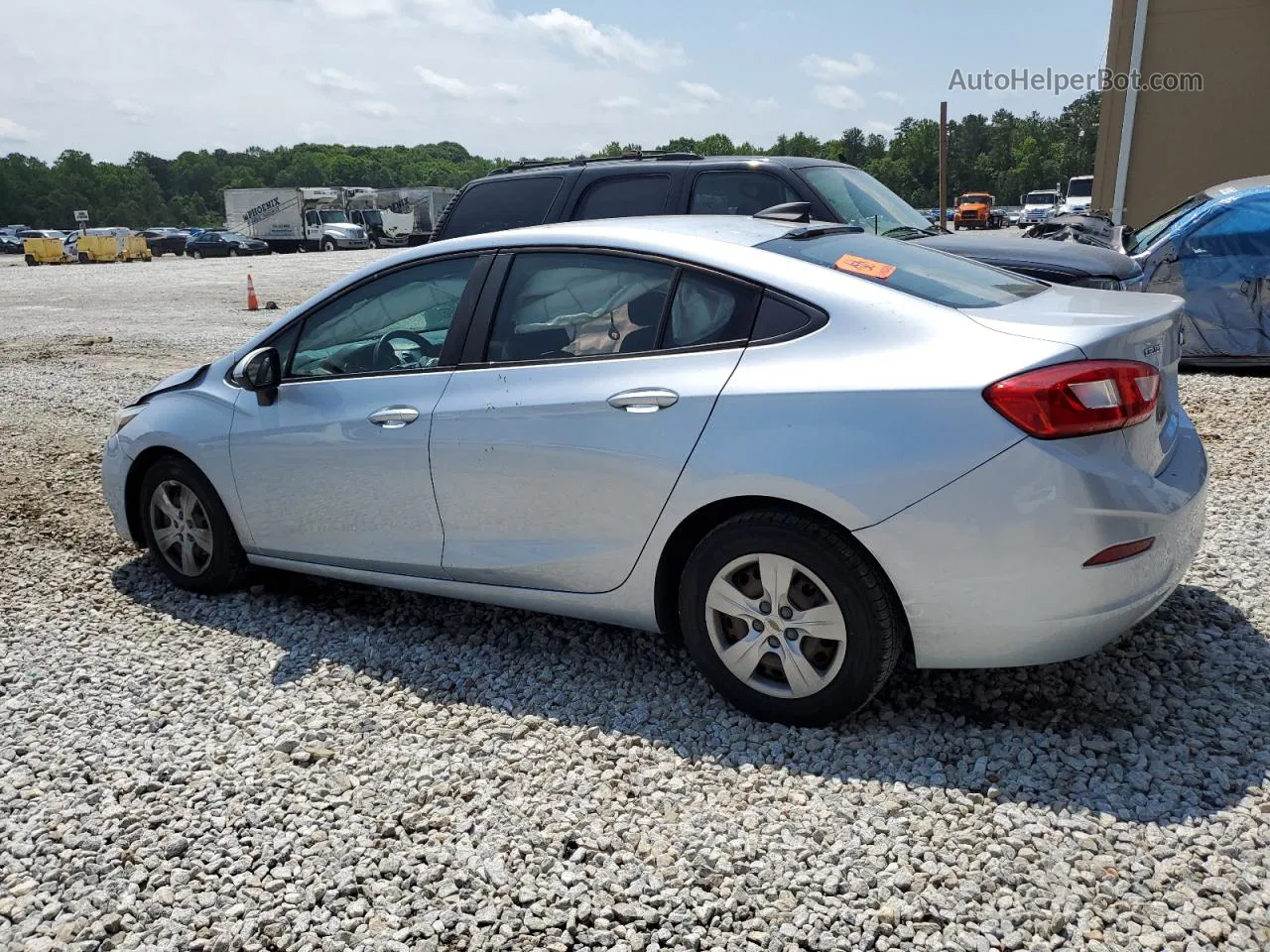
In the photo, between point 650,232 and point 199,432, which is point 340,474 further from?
point 650,232

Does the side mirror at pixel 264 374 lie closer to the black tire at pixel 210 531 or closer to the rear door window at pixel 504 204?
the black tire at pixel 210 531

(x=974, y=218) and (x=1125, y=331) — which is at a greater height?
(x=1125, y=331)

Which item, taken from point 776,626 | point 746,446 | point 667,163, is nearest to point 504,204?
point 667,163

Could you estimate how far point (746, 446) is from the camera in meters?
3.13

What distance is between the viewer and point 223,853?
2865 mm

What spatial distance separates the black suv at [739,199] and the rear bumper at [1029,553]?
4.42 meters

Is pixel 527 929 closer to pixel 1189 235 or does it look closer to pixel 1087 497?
pixel 1087 497

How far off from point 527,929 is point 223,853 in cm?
92

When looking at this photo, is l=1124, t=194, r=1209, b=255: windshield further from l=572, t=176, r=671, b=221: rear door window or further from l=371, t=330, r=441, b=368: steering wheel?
l=371, t=330, r=441, b=368: steering wheel

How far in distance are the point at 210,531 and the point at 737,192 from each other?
428 cm

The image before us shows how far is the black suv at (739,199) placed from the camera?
7.16 metres

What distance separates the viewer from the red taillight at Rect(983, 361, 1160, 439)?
2.84 meters

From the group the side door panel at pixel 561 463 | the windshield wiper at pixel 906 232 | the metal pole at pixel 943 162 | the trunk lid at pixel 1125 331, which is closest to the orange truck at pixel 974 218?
the metal pole at pixel 943 162

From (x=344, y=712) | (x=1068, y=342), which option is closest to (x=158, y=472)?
(x=344, y=712)
